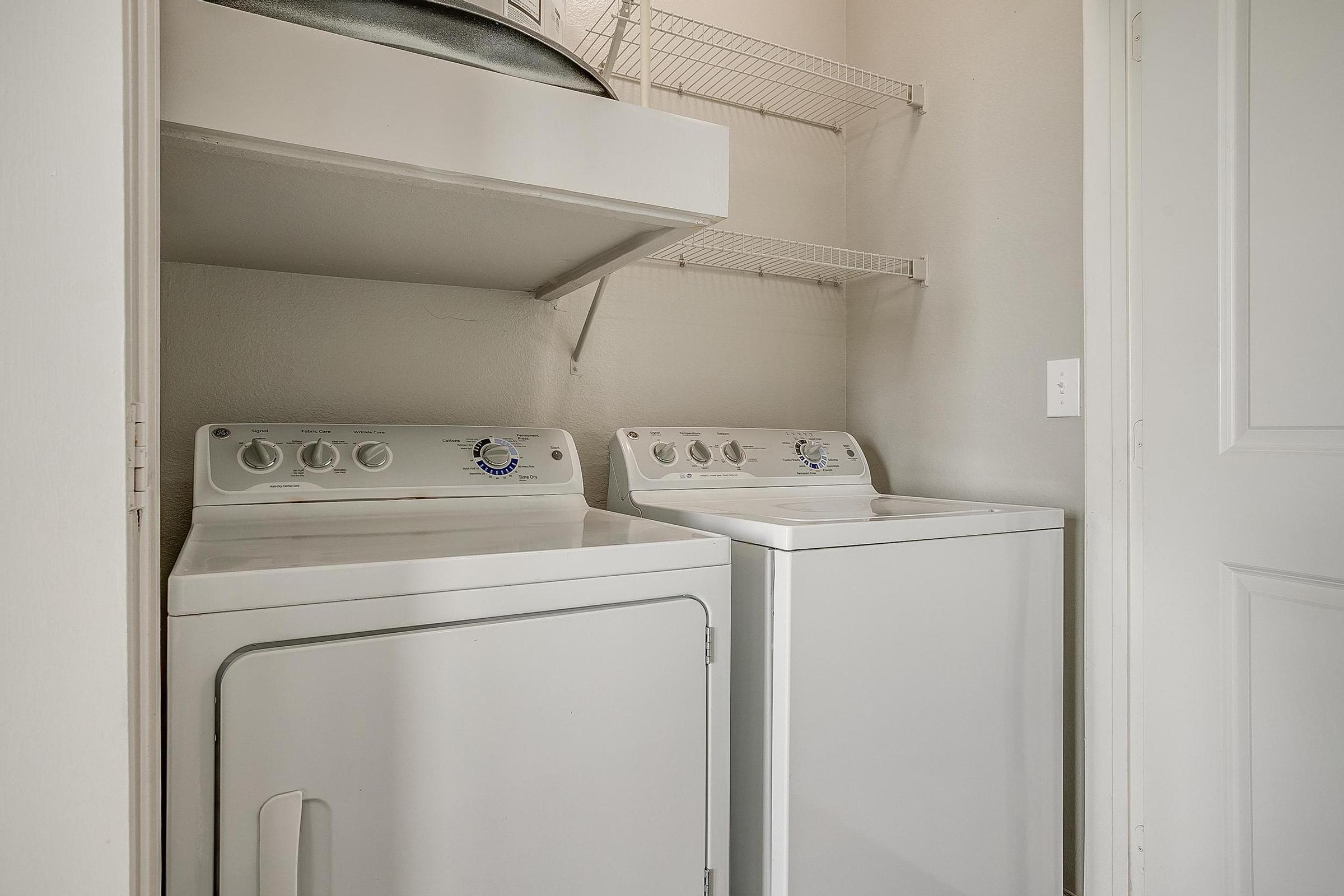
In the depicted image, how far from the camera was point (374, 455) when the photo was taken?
54.6 inches

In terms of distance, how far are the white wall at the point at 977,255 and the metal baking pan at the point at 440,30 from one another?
41.1 inches

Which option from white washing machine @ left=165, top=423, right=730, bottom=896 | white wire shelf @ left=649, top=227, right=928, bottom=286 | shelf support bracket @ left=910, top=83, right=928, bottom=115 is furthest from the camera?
shelf support bracket @ left=910, top=83, right=928, bottom=115

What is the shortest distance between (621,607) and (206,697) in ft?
1.54

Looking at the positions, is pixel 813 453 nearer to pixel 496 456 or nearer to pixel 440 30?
pixel 496 456

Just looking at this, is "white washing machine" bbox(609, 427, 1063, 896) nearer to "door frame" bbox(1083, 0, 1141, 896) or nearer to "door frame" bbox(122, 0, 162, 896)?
"door frame" bbox(1083, 0, 1141, 896)

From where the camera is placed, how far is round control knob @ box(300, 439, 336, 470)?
133 centimetres

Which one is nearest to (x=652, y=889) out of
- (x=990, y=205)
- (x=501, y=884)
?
(x=501, y=884)

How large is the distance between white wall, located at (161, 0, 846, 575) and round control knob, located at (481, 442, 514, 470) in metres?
0.20

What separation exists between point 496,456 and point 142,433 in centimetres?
96

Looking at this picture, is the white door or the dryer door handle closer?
the dryer door handle

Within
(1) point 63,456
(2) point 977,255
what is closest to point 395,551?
(1) point 63,456

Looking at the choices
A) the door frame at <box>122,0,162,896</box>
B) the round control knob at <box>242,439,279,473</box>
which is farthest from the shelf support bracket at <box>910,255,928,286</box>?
the door frame at <box>122,0,162,896</box>

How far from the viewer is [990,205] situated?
1.70 meters

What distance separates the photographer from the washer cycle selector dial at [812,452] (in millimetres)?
1832
